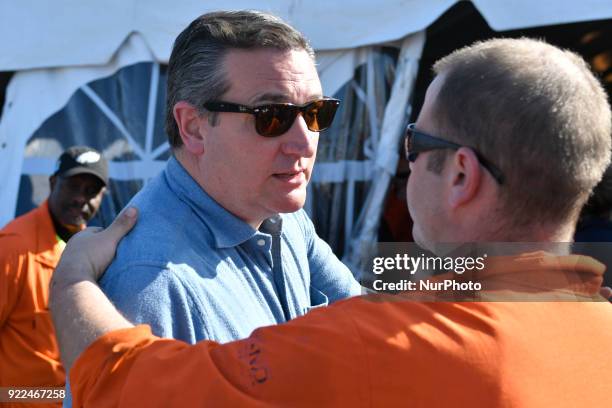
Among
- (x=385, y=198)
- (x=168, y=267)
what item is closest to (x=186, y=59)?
(x=168, y=267)

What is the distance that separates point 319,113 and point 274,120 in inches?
6.2

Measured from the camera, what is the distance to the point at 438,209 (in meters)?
1.53

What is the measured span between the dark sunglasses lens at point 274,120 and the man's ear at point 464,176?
60 cm

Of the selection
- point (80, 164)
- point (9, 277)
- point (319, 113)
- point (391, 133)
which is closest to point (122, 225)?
point (319, 113)

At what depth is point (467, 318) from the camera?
1.37 meters

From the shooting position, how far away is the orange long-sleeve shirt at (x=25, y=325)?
3.86 meters

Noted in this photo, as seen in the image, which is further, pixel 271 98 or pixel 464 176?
pixel 271 98

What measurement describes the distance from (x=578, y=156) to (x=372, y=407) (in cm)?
61

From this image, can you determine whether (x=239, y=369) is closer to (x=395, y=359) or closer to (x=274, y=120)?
(x=395, y=359)

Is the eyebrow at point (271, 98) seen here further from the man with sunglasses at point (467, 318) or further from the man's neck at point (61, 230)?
the man's neck at point (61, 230)

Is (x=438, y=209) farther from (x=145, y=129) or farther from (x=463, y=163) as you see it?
(x=145, y=129)

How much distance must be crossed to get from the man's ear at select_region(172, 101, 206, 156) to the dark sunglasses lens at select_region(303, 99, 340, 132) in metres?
0.28

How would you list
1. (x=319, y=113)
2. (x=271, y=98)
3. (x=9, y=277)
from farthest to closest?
1. (x=9, y=277)
2. (x=319, y=113)
3. (x=271, y=98)

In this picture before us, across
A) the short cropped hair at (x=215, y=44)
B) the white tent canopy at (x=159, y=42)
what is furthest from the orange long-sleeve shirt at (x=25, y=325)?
the short cropped hair at (x=215, y=44)
